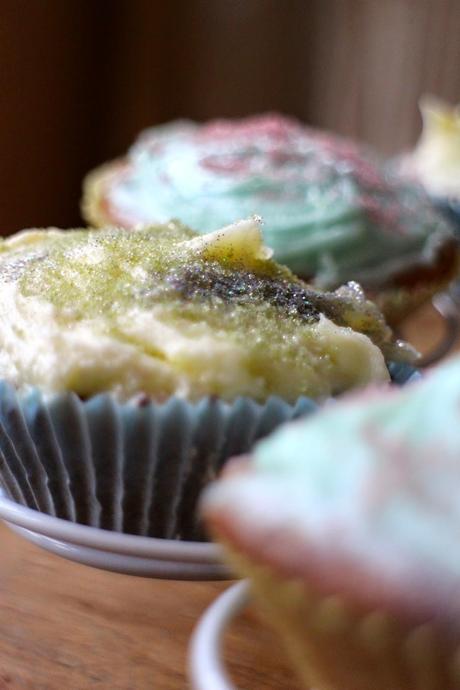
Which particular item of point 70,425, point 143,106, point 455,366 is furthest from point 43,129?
point 455,366

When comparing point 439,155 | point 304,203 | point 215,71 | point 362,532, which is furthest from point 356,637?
point 215,71

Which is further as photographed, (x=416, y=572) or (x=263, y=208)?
(x=263, y=208)

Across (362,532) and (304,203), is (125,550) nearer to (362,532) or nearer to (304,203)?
(362,532)

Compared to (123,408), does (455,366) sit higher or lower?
higher

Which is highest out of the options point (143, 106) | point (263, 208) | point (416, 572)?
point (416, 572)

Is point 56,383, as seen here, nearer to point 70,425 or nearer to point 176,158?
point 70,425

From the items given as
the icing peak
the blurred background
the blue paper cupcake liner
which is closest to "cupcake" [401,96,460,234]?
the icing peak

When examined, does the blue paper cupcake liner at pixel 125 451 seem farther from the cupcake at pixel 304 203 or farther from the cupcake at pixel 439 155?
the cupcake at pixel 439 155

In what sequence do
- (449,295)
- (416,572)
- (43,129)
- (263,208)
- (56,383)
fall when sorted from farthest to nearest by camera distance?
(43,129), (449,295), (263,208), (56,383), (416,572)
